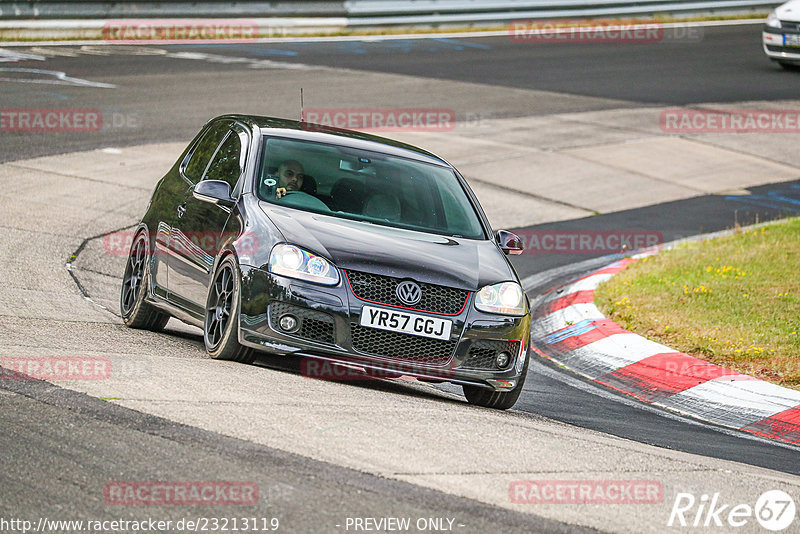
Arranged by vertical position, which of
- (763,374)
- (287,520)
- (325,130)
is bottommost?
(763,374)

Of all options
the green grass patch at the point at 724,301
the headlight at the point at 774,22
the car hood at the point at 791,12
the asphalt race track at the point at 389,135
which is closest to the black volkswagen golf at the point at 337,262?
the asphalt race track at the point at 389,135

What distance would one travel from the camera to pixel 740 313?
10.4m

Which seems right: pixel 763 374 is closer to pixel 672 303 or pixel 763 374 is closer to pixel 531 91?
pixel 672 303

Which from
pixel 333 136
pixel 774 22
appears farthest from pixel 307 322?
pixel 774 22

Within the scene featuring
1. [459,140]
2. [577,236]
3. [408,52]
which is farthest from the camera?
A: [408,52]

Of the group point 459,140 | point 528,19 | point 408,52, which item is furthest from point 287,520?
point 528,19

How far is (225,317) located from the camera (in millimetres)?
7453

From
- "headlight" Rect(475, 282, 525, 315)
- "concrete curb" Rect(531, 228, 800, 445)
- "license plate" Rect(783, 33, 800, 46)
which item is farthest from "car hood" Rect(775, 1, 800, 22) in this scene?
"headlight" Rect(475, 282, 525, 315)

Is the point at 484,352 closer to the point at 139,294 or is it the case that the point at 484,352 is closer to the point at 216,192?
the point at 216,192

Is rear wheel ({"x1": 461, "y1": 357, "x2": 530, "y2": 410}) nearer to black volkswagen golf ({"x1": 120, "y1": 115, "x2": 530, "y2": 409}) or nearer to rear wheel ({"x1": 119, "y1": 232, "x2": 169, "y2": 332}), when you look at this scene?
black volkswagen golf ({"x1": 120, "y1": 115, "x2": 530, "y2": 409})

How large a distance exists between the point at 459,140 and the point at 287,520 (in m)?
14.6

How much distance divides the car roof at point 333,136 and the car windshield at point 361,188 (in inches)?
3.4

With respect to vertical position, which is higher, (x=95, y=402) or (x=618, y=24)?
(x=618, y=24)

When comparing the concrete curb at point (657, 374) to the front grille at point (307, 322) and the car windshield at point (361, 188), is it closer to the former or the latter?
the car windshield at point (361, 188)
